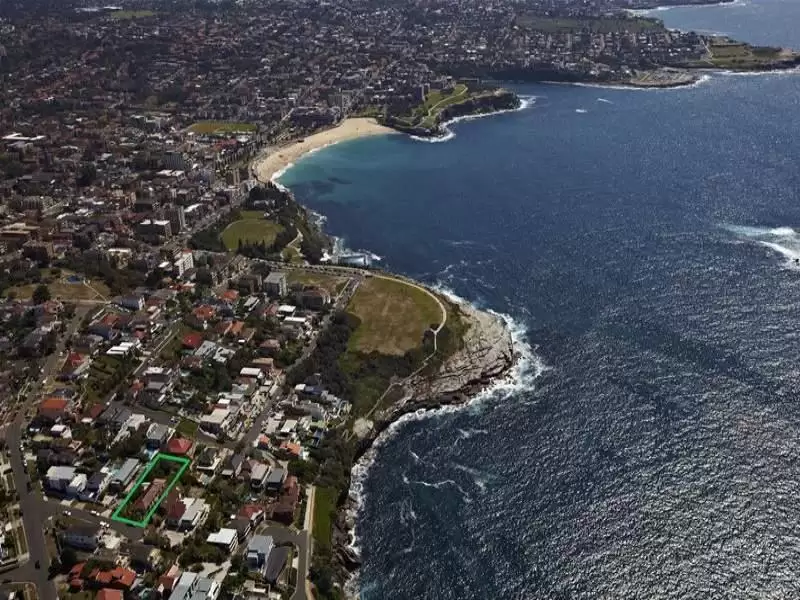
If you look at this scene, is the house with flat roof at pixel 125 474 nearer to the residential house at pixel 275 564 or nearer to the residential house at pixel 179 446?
the residential house at pixel 179 446

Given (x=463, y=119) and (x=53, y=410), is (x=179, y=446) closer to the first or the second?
(x=53, y=410)

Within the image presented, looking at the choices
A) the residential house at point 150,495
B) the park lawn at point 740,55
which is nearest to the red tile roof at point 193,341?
the residential house at point 150,495

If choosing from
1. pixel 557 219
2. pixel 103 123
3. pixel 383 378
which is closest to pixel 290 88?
pixel 103 123

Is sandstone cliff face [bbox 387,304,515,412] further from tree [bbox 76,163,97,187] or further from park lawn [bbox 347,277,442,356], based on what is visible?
tree [bbox 76,163,97,187]

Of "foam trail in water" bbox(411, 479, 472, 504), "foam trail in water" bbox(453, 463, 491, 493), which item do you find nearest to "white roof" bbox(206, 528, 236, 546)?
"foam trail in water" bbox(411, 479, 472, 504)

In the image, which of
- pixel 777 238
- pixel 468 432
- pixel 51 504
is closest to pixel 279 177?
pixel 777 238
